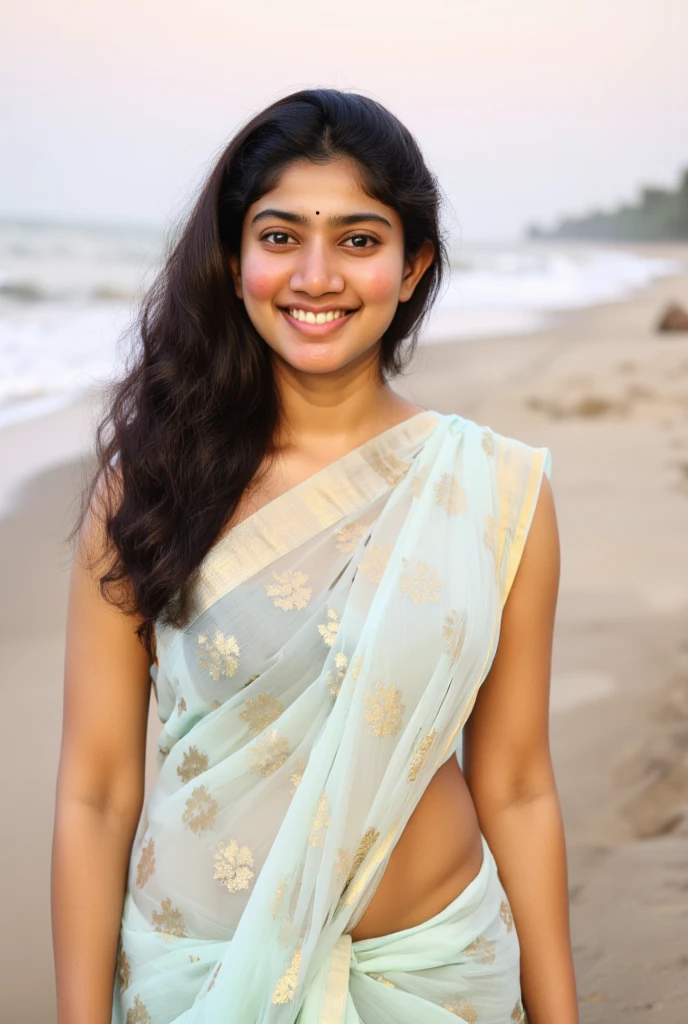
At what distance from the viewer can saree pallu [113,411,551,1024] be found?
1447mm

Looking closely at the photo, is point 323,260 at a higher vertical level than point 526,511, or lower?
higher

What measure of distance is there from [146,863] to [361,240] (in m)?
0.88

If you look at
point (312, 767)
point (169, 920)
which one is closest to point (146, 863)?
point (169, 920)

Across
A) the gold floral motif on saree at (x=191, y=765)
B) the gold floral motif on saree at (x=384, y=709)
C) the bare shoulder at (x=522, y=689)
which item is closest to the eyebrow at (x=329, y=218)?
the bare shoulder at (x=522, y=689)

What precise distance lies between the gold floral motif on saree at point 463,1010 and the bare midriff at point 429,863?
0.36 feet

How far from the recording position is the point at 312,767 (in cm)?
148

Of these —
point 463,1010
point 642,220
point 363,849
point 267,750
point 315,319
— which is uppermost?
point 315,319

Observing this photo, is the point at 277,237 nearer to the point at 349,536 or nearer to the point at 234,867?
the point at 349,536

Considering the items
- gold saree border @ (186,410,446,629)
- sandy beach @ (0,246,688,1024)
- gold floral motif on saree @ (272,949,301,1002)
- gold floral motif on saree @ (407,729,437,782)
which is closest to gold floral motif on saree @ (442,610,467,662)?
gold floral motif on saree @ (407,729,437,782)

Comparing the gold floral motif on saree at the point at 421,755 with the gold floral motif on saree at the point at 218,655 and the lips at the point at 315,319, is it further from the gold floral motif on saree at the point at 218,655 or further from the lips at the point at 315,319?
the lips at the point at 315,319

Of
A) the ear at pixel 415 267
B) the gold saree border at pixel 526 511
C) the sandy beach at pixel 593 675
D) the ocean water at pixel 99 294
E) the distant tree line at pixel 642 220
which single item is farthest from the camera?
the distant tree line at pixel 642 220

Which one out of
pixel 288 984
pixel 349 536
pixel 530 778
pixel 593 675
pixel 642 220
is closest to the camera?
pixel 288 984

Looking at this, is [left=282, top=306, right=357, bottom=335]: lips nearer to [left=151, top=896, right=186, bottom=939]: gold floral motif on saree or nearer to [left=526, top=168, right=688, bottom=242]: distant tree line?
[left=151, top=896, right=186, bottom=939]: gold floral motif on saree

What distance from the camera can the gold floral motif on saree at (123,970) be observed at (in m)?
1.58
